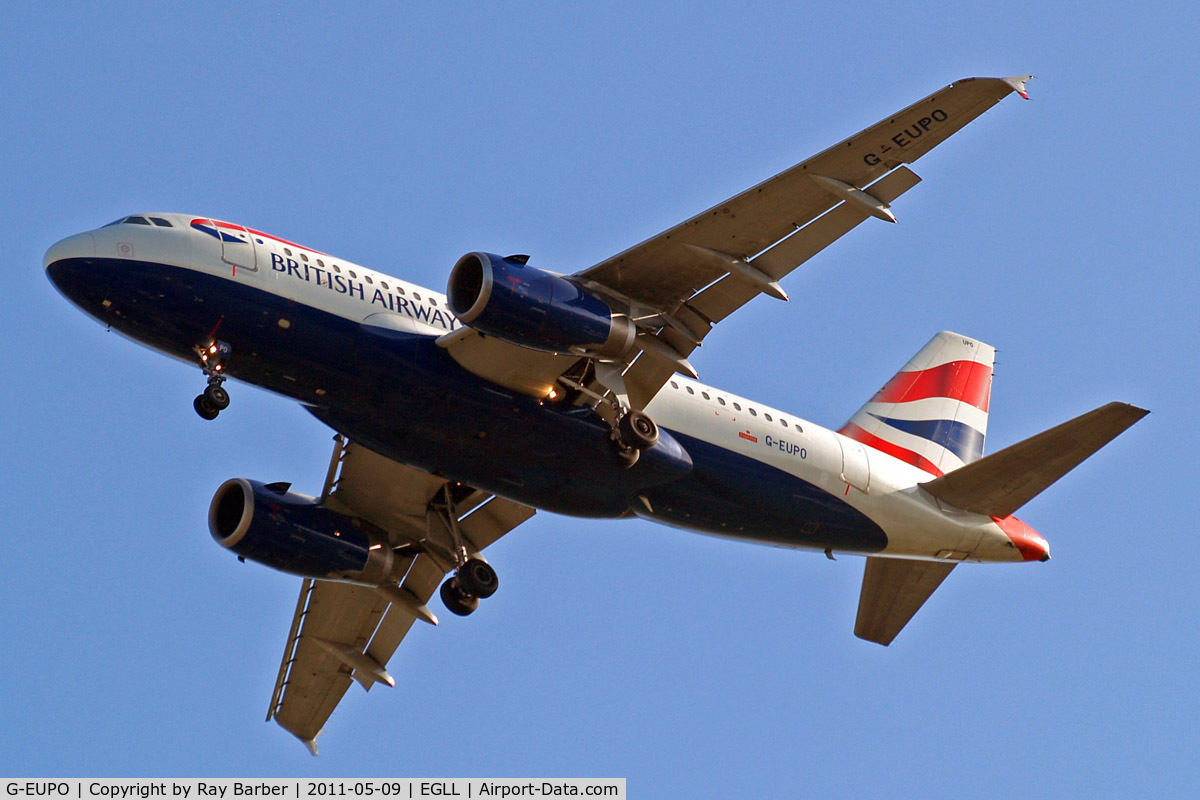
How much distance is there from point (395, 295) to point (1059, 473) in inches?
553

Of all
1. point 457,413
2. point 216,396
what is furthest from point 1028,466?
point 216,396

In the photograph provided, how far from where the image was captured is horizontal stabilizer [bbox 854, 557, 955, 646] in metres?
34.6

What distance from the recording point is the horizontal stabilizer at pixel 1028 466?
98.7ft

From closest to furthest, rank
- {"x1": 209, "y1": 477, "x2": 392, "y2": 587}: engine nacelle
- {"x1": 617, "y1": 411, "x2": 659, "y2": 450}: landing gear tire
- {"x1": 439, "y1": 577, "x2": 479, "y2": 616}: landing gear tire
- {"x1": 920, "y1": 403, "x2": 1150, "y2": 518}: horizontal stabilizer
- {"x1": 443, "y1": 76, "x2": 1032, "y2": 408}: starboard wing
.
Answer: {"x1": 443, "y1": 76, "x2": 1032, "y2": 408}: starboard wing → {"x1": 617, "y1": 411, "x2": 659, "y2": 450}: landing gear tire → {"x1": 920, "y1": 403, "x2": 1150, "y2": 518}: horizontal stabilizer → {"x1": 209, "y1": 477, "x2": 392, "y2": 587}: engine nacelle → {"x1": 439, "y1": 577, "x2": 479, "y2": 616}: landing gear tire

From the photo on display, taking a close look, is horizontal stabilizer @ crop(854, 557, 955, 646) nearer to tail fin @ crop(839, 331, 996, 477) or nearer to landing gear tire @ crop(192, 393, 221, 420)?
tail fin @ crop(839, 331, 996, 477)

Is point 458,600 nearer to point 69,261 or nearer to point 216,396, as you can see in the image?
point 216,396

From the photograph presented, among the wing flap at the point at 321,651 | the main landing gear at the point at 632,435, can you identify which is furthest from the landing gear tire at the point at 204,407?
the wing flap at the point at 321,651

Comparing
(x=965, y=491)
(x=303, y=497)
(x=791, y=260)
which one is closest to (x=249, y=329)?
(x=303, y=497)

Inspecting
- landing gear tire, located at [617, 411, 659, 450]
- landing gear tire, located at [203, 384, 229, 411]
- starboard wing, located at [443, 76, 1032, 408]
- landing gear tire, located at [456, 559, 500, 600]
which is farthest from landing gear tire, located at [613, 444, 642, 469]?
landing gear tire, located at [203, 384, 229, 411]

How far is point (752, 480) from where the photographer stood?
101ft

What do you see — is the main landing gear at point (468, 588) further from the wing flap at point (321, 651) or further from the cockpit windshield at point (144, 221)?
the cockpit windshield at point (144, 221)

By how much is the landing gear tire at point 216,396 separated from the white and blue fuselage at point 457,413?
1.39 feet

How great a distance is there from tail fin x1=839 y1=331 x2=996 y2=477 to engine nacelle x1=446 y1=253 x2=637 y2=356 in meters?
10.3

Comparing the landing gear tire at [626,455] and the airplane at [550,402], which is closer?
the airplane at [550,402]
